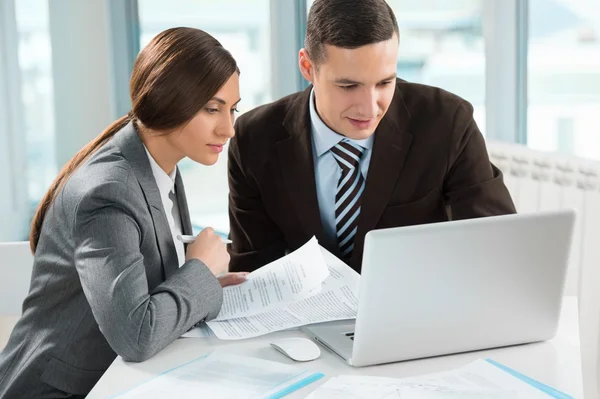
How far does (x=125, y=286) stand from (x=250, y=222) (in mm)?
753

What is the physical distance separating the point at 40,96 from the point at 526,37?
2386mm

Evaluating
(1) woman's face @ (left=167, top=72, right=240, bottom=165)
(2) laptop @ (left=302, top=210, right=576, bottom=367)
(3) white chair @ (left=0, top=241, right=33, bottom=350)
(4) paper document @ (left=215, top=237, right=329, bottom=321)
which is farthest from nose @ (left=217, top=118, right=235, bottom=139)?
(3) white chair @ (left=0, top=241, right=33, bottom=350)

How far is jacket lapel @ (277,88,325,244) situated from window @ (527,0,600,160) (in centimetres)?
143

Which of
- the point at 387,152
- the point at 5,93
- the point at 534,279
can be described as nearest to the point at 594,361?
the point at 387,152

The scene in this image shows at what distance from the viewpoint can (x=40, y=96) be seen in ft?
14.6

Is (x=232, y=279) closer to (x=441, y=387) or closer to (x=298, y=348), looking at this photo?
(x=298, y=348)

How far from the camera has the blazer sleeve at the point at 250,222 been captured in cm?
226

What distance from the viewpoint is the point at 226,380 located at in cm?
143

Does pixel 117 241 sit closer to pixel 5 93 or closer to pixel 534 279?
pixel 534 279

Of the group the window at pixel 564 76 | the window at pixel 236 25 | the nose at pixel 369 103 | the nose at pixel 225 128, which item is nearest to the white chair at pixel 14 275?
the nose at pixel 225 128

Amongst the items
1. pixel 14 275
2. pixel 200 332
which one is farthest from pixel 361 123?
pixel 14 275

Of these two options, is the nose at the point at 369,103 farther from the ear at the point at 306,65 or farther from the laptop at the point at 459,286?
the laptop at the point at 459,286

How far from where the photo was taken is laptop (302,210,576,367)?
4.61 feet

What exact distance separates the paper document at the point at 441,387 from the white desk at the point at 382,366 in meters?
0.03
